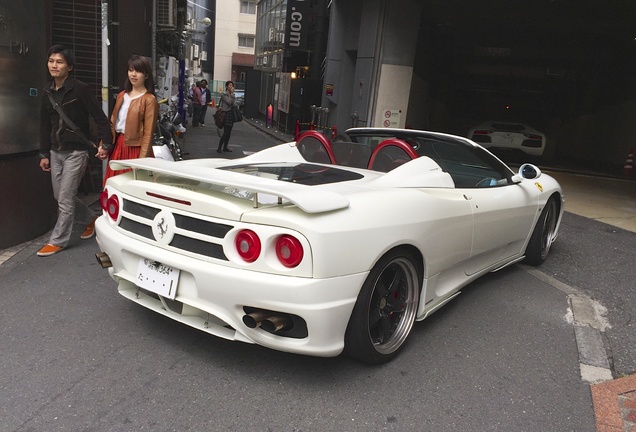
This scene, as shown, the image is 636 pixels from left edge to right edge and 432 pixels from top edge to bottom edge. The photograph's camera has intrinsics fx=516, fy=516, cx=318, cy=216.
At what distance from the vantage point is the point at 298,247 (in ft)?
7.98

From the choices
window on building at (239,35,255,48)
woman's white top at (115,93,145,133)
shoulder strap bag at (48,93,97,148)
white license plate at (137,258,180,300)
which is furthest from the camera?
window on building at (239,35,255,48)

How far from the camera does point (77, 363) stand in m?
2.83

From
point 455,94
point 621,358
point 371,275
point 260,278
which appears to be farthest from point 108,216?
point 455,94

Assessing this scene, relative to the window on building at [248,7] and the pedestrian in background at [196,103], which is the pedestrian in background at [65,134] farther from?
the window on building at [248,7]

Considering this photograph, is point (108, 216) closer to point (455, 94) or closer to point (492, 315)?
point (492, 315)

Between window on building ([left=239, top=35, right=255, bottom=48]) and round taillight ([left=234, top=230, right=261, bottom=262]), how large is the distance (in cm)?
5736

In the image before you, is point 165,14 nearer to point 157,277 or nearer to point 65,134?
point 65,134

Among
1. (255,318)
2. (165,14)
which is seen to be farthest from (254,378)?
(165,14)

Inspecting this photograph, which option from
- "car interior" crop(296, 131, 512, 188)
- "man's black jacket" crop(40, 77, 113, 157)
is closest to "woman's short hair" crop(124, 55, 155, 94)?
"man's black jacket" crop(40, 77, 113, 157)

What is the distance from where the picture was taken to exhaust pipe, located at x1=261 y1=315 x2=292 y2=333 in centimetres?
249

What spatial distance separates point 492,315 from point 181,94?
17.9 metres

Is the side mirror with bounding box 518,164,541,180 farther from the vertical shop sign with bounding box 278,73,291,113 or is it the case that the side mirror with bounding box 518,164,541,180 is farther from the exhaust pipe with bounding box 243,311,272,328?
the vertical shop sign with bounding box 278,73,291,113

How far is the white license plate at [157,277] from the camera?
2.69m

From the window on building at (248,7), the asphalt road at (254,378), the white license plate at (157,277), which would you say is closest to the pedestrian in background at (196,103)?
Result: the asphalt road at (254,378)
